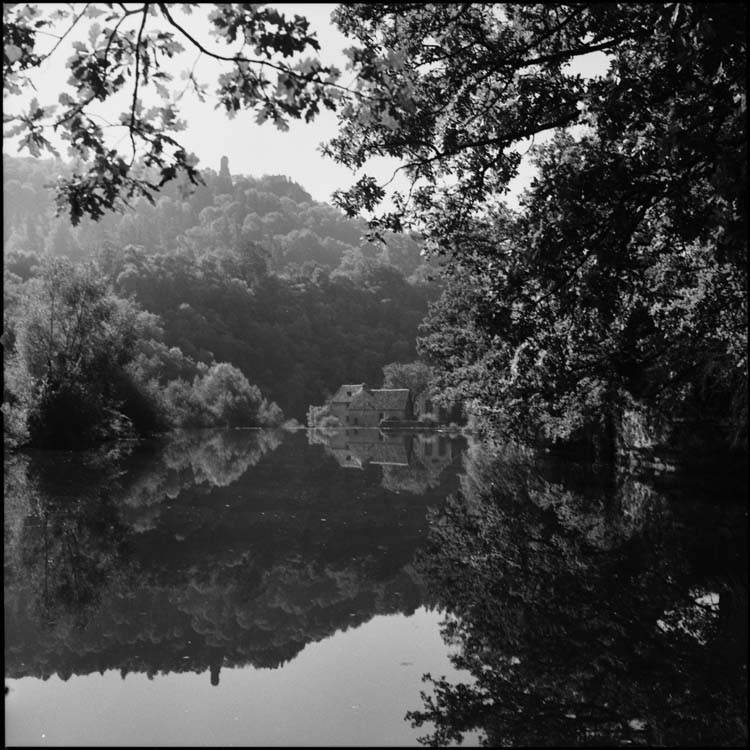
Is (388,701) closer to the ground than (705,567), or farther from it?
closer to the ground

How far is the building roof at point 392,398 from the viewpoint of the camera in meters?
100

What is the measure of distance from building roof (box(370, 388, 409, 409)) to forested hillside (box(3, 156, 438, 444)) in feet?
28.1

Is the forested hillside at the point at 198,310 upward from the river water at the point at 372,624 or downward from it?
upward

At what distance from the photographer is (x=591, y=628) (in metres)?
7.72

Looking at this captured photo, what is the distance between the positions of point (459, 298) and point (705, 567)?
26699mm

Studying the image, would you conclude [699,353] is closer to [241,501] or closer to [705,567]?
[705,567]

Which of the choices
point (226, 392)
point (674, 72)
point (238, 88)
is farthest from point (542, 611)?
point (226, 392)

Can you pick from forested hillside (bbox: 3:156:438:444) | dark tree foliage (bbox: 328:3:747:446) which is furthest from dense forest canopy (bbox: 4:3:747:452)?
forested hillside (bbox: 3:156:438:444)

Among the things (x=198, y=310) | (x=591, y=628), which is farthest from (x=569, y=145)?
(x=198, y=310)

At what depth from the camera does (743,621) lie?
7922 millimetres

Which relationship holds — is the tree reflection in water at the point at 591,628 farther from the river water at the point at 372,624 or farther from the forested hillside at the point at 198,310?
the forested hillside at the point at 198,310

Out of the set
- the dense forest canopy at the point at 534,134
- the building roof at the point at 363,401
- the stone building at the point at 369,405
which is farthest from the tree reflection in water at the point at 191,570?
the building roof at the point at 363,401

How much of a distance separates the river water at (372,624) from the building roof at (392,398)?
8305 centimetres

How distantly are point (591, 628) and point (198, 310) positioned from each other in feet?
304
